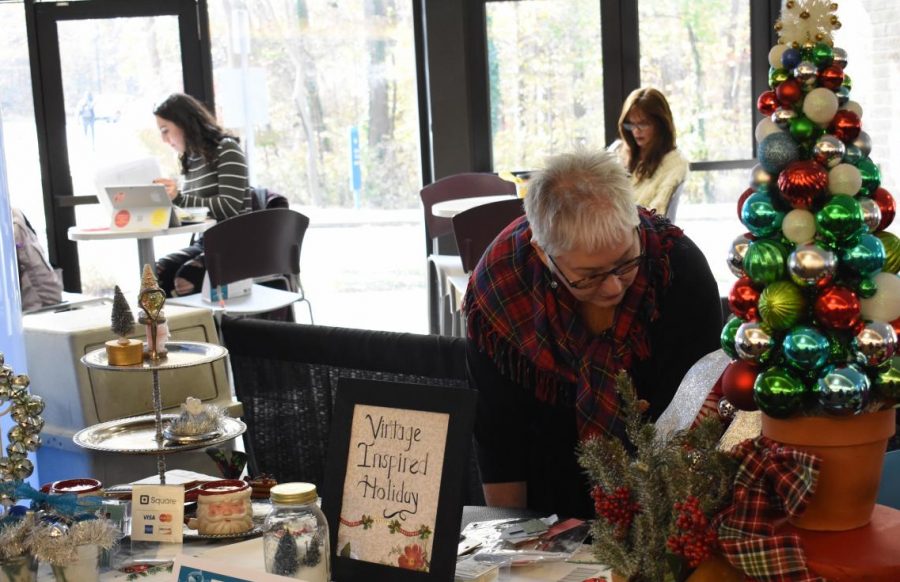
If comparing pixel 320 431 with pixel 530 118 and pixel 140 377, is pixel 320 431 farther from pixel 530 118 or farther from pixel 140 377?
pixel 530 118

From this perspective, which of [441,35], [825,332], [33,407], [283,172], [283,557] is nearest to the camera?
[825,332]

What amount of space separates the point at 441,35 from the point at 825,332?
20.5 feet

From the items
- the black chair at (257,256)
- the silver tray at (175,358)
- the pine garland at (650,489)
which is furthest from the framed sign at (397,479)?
the black chair at (257,256)

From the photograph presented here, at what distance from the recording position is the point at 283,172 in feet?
25.3

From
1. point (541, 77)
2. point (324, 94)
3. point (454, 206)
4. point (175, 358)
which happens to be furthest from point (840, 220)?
point (324, 94)

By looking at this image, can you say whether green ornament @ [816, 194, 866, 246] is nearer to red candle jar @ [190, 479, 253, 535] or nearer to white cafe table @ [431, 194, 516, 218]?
red candle jar @ [190, 479, 253, 535]

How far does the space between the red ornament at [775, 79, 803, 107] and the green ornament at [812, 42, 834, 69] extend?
0.10 ft

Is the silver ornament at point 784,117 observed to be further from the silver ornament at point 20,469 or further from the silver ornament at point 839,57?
the silver ornament at point 20,469

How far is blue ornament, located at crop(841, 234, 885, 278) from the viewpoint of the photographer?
3.73 feet

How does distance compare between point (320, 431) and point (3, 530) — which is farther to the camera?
point (320, 431)

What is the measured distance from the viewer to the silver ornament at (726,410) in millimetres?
1344

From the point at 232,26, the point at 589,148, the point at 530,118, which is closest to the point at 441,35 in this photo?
the point at 530,118

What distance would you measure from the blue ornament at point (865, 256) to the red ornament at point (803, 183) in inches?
2.4

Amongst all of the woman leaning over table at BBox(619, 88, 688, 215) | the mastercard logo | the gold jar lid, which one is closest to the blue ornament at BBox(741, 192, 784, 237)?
the gold jar lid
